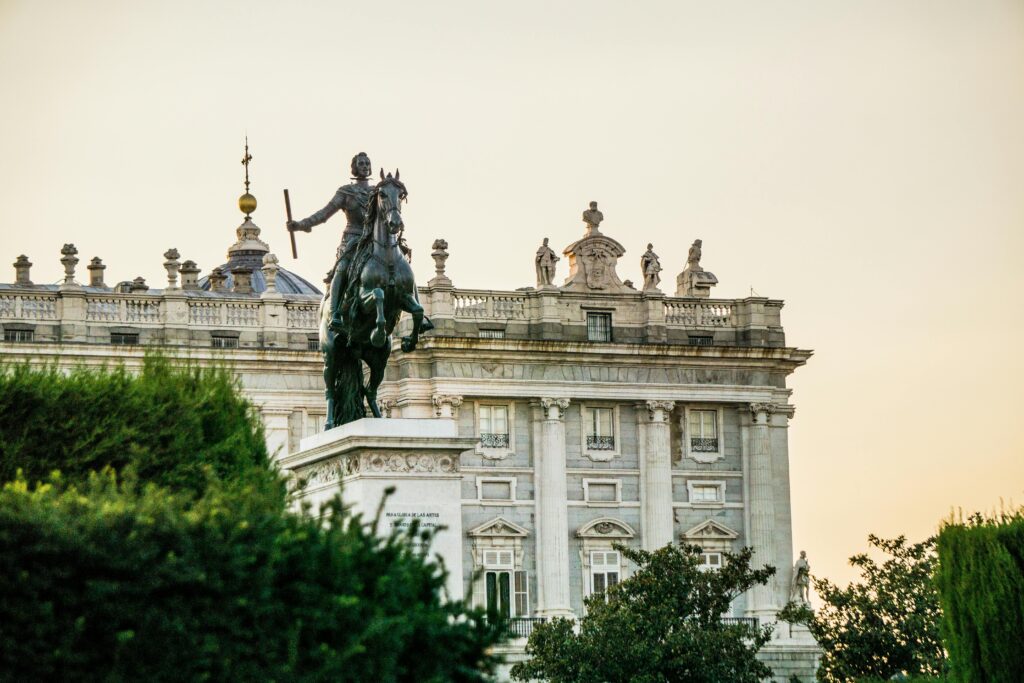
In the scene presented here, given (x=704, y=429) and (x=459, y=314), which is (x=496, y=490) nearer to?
(x=459, y=314)

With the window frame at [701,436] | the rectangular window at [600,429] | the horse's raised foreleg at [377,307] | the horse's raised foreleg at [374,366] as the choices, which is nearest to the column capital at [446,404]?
the rectangular window at [600,429]

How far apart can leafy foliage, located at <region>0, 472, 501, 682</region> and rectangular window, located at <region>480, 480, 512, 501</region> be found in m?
50.6

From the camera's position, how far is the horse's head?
26.2 meters

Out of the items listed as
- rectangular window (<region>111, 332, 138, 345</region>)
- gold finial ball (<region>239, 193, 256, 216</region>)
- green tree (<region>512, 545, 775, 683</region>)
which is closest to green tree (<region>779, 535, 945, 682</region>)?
green tree (<region>512, 545, 775, 683</region>)

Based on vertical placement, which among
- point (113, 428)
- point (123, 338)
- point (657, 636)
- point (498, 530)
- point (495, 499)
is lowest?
point (657, 636)

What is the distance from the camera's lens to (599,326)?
73.1 metres

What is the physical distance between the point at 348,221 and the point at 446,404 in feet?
139

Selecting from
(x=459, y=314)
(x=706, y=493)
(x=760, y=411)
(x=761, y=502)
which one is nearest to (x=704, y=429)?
(x=760, y=411)

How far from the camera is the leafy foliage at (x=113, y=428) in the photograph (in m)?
28.5

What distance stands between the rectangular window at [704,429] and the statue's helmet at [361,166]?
1788 inches

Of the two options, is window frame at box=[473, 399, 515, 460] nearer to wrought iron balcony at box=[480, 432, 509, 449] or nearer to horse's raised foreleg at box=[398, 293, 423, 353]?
wrought iron balcony at box=[480, 432, 509, 449]

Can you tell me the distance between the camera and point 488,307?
71.9m

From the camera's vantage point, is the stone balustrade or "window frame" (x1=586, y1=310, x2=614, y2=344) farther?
"window frame" (x1=586, y1=310, x2=614, y2=344)

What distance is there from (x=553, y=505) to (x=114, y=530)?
5203cm
